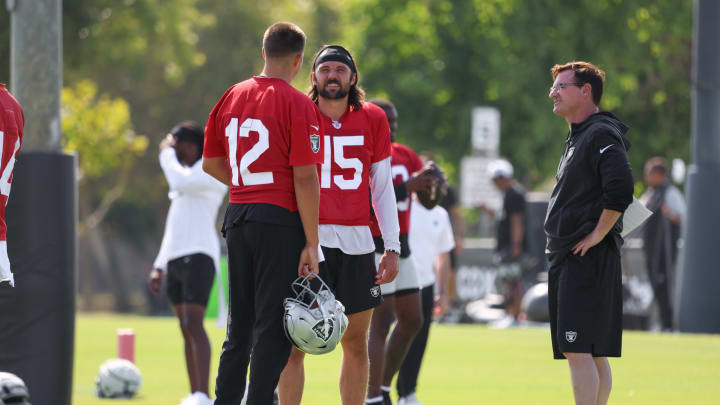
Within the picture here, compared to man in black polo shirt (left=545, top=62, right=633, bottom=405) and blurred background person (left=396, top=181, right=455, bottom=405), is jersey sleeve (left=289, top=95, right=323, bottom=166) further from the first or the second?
blurred background person (left=396, top=181, right=455, bottom=405)

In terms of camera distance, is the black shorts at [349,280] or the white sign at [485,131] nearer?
the black shorts at [349,280]

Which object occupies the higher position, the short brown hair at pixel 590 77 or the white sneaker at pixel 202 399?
the short brown hair at pixel 590 77

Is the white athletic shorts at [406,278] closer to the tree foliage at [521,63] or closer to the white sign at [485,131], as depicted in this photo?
the white sign at [485,131]

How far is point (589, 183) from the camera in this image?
7.78 metres

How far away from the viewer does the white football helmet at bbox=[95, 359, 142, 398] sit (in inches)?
436

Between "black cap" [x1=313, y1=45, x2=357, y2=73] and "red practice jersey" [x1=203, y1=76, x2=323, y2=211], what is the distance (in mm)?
921

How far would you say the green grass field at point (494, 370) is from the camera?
11.3m

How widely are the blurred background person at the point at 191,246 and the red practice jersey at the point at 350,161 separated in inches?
99.3

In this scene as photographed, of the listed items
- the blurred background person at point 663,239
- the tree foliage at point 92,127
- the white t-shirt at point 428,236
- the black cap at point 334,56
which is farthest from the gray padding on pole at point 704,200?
the tree foliage at point 92,127

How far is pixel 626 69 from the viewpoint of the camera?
117ft

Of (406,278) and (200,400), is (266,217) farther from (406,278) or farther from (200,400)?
(200,400)

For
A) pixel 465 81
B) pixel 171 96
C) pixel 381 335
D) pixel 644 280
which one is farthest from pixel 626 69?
pixel 381 335

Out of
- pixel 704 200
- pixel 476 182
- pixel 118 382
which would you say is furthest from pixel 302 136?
pixel 476 182

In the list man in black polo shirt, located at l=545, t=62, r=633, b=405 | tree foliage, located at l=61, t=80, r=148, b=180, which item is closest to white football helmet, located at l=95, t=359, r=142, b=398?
man in black polo shirt, located at l=545, t=62, r=633, b=405
